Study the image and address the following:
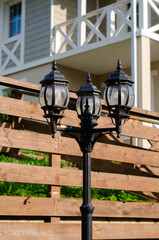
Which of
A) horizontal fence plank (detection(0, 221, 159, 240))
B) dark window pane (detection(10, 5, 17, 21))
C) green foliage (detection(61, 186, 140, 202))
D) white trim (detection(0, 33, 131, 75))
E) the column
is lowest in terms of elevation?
horizontal fence plank (detection(0, 221, 159, 240))

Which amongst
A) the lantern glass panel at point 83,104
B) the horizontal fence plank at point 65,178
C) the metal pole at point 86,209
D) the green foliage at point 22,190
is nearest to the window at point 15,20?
the horizontal fence plank at point 65,178

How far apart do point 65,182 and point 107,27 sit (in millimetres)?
7503

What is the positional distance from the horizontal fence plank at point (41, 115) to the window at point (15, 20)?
30.1ft

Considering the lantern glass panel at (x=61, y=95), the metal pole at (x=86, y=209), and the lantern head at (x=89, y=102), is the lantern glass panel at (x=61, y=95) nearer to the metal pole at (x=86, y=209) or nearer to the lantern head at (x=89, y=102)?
the lantern head at (x=89, y=102)

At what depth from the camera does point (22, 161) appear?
6.51 m

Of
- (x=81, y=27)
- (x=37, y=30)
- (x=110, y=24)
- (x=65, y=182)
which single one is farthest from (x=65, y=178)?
(x=37, y=30)

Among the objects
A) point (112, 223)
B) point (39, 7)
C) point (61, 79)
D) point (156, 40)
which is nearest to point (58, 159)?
point (112, 223)

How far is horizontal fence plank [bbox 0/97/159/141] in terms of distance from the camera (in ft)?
18.0

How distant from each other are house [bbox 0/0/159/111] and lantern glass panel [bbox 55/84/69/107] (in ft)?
22.5

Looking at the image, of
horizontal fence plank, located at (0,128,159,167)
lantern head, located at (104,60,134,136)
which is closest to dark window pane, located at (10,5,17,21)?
horizontal fence plank, located at (0,128,159,167)

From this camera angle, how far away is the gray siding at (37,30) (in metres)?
14.0

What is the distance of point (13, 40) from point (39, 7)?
4.51 feet

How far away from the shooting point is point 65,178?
5.55m

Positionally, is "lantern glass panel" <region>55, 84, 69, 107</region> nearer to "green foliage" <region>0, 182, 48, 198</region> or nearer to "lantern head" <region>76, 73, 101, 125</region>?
"lantern head" <region>76, 73, 101, 125</region>
